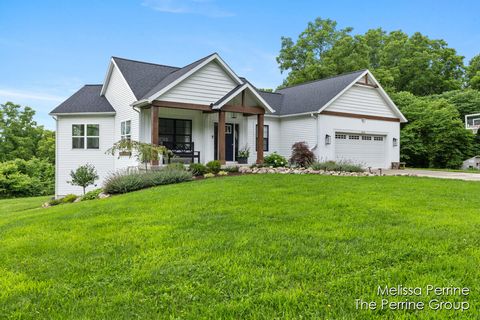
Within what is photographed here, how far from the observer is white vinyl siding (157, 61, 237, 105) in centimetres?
1399

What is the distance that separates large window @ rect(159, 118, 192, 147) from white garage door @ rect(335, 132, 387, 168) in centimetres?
771

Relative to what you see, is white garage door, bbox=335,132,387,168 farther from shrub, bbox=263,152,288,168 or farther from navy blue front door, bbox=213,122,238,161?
navy blue front door, bbox=213,122,238,161

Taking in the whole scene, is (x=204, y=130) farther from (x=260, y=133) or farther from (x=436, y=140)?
(x=436, y=140)

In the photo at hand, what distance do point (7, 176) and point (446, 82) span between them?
4371 centimetres

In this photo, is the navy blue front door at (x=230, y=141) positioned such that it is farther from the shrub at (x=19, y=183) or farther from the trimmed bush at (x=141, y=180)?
the shrub at (x=19, y=183)

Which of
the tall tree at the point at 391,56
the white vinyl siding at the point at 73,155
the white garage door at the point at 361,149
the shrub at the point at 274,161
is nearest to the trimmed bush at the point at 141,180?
the shrub at the point at 274,161

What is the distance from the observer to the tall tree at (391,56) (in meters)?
35.7

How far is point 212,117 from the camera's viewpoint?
16078 mm

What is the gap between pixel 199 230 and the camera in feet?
17.1

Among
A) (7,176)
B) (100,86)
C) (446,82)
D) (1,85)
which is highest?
(446,82)

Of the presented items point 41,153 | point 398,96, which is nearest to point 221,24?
point 398,96

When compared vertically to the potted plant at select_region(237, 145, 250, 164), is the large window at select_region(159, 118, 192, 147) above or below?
above

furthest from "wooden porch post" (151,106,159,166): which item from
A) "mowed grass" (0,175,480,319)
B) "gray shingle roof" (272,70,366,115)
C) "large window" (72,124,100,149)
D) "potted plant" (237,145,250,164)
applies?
"gray shingle roof" (272,70,366,115)

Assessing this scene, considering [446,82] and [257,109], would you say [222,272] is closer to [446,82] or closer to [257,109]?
[257,109]
